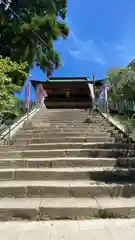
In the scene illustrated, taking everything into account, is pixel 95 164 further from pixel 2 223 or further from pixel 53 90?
pixel 53 90

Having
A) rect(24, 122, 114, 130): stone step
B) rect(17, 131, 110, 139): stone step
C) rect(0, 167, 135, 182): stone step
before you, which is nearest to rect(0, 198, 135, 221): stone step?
rect(0, 167, 135, 182): stone step

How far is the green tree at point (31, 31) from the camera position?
15883 millimetres

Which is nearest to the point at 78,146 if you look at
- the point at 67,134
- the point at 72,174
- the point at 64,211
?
the point at 67,134

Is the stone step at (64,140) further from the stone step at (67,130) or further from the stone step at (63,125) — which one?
the stone step at (63,125)

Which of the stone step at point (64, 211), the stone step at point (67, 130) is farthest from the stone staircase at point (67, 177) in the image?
the stone step at point (67, 130)

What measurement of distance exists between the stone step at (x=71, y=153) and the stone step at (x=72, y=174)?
0.92 meters

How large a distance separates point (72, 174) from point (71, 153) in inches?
46.1

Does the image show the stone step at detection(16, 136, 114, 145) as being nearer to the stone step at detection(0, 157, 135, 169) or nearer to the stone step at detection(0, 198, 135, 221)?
the stone step at detection(0, 157, 135, 169)

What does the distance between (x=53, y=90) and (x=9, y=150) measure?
15047 millimetres

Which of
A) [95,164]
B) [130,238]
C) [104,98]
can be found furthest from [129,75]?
[104,98]

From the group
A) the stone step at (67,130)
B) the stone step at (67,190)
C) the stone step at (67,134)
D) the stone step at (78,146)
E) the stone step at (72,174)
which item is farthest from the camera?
the stone step at (67,130)

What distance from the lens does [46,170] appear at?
5.10 meters

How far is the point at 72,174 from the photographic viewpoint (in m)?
4.99

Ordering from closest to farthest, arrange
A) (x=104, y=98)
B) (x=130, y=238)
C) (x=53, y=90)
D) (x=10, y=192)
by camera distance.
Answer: (x=130, y=238) < (x=10, y=192) < (x=104, y=98) < (x=53, y=90)
